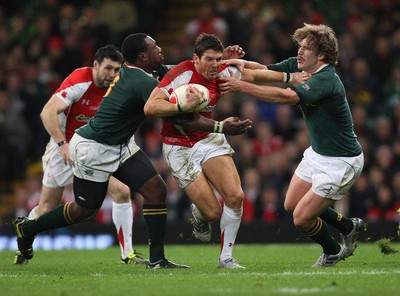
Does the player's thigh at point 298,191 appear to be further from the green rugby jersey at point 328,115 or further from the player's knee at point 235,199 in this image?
the player's knee at point 235,199

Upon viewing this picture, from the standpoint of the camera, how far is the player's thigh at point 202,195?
10617 millimetres

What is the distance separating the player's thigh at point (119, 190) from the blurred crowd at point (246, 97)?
4.94 meters

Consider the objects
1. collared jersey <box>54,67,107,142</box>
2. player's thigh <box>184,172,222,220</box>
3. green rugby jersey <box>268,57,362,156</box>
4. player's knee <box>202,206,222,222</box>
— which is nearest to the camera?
green rugby jersey <box>268,57,362,156</box>

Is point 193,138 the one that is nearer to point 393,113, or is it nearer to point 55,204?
point 55,204

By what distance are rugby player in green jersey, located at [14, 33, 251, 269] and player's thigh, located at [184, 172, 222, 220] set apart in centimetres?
42

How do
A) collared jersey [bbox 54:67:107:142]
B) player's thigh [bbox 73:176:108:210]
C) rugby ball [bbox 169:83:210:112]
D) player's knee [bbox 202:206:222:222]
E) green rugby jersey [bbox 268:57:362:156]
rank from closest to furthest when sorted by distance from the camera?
rugby ball [bbox 169:83:210:112] < green rugby jersey [bbox 268:57:362:156] < player's thigh [bbox 73:176:108:210] < player's knee [bbox 202:206:222:222] < collared jersey [bbox 54:67:107:142]

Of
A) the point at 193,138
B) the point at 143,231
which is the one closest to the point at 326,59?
the point at 193,138

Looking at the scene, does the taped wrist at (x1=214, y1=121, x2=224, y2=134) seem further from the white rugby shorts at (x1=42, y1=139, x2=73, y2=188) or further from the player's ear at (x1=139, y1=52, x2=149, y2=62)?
the white rugby shorts at (x1=42, y1=139, x2=73, y2=188)

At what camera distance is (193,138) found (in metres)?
10.7

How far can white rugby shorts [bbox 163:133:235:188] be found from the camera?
10.6m

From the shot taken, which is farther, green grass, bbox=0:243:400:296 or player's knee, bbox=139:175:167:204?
player's knee, bbox=139:175:167:204

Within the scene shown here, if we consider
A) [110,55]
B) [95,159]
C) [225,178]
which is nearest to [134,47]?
[95,159]

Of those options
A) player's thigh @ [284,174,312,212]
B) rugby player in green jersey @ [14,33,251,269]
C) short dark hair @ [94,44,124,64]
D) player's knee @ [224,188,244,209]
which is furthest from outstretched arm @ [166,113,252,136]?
short dark hair @ [94,44,124,64]

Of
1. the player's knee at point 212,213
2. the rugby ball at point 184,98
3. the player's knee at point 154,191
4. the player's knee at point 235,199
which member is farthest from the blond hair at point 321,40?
the player's knee at point 154,191
